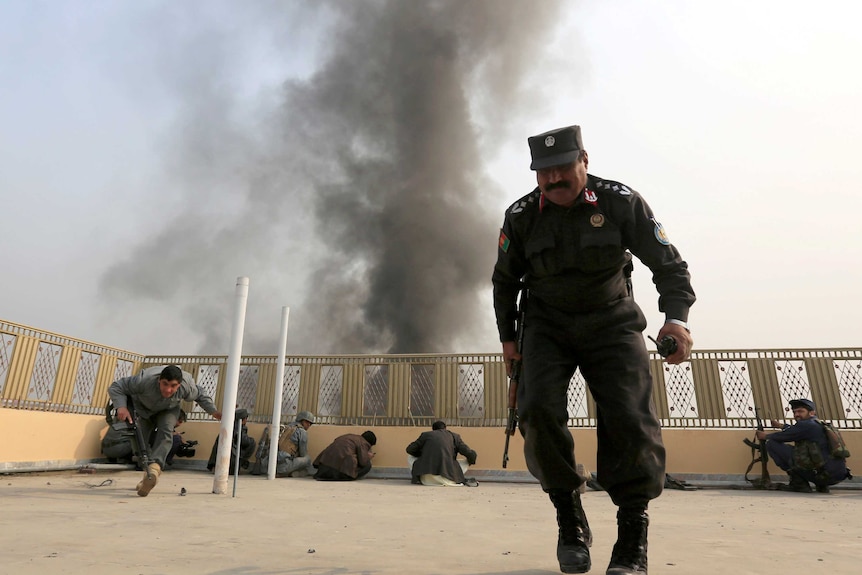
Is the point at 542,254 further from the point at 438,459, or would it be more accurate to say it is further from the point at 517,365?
the point at 438,459

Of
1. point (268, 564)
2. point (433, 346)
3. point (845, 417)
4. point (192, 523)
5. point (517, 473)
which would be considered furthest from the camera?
point (433, 346)

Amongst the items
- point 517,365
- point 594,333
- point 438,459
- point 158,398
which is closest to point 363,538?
point 517,365

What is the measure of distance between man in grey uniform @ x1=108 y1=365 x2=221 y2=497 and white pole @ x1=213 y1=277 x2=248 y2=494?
0.78ft

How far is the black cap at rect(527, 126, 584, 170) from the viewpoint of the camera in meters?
2.05

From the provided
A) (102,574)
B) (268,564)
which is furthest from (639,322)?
(102,574)

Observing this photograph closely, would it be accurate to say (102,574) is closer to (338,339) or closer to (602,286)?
(602,286)

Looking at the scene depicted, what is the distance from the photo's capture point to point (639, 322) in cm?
215

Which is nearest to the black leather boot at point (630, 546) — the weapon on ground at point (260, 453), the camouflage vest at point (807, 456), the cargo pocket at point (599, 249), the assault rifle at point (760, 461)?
the cargo pocket at point (599, 249)

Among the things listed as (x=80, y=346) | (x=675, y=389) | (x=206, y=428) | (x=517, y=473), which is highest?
(x=80, y=346)

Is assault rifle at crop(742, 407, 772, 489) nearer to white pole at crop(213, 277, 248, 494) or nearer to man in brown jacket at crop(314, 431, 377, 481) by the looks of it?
man in brown jacket at crop(314, 431, 377, 481)

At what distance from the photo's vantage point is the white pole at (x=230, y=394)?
4.78 meters

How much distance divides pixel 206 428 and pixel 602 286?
399 inches

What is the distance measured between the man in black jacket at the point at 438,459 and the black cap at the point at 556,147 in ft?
21.5

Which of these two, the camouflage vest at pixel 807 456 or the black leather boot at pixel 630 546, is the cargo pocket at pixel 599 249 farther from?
the camouflage vest at pixel 807 456
